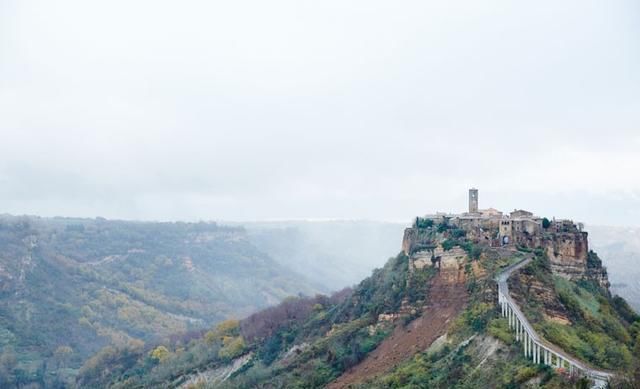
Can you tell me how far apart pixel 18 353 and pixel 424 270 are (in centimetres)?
10342

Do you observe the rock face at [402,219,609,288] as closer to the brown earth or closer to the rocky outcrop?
the rocky outcrop

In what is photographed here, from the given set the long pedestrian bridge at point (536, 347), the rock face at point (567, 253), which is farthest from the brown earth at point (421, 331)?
the rock face at point (567, 253)

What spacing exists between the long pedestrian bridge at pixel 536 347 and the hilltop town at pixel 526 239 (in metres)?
11.8

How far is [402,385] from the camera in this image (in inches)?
2056

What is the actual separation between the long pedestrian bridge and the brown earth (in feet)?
18.9

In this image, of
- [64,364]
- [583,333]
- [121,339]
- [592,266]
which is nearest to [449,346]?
[583,333]

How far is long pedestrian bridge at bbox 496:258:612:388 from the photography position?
41094 millimetres

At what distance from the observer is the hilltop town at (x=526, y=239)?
66.9 m

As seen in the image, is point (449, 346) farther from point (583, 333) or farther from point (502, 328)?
point (583, 333)

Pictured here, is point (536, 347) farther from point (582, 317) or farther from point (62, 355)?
point (62, 355)

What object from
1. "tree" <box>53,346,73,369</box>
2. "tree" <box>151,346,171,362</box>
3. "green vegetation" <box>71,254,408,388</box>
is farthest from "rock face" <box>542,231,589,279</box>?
"tree" <box>53,346,73,369</box>

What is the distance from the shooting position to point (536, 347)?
148 ft

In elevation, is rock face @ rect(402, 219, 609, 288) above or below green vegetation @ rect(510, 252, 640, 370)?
above

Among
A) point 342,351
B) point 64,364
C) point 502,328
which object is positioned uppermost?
point 502,328
